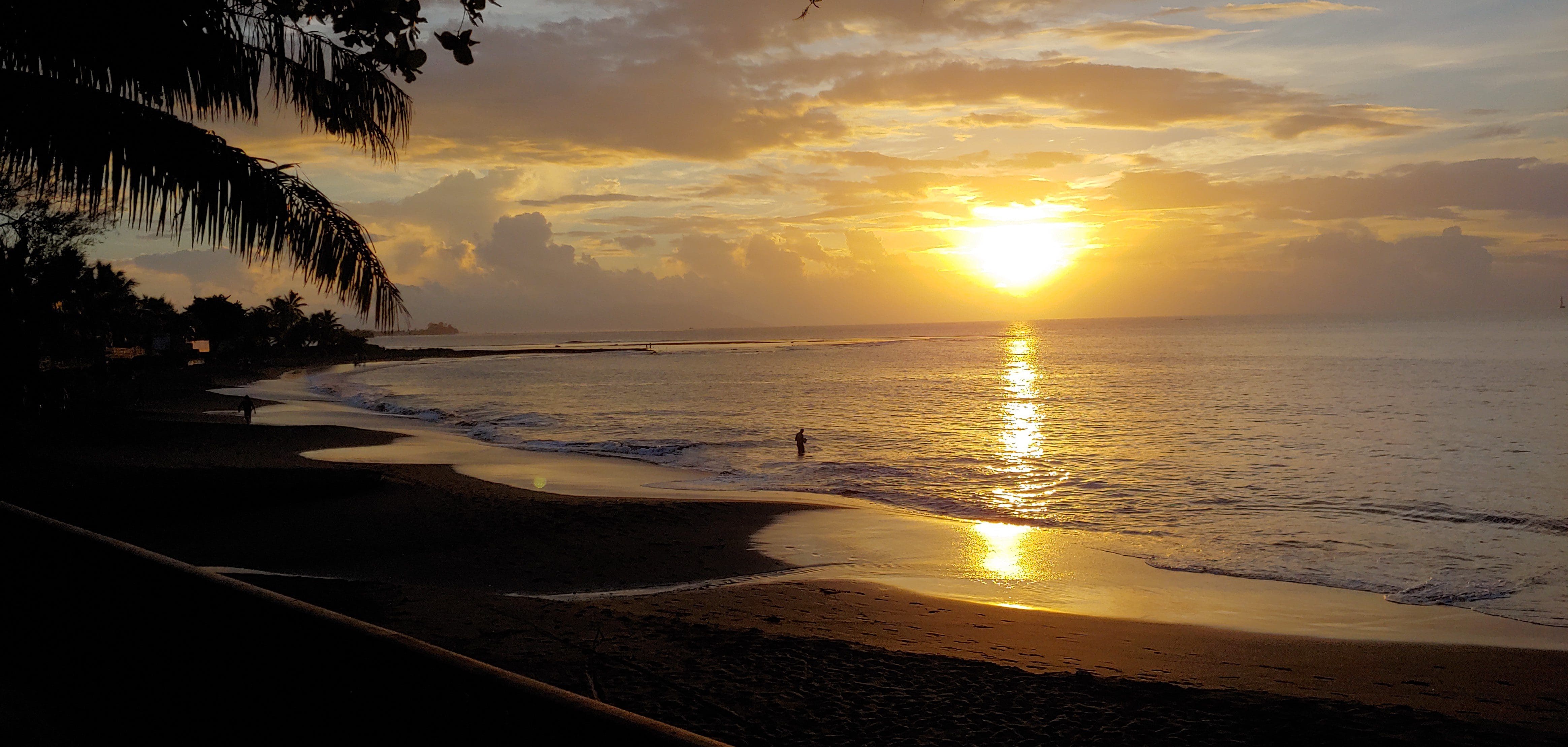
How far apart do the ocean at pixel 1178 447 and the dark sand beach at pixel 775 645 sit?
460 centimetres

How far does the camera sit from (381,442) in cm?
2806

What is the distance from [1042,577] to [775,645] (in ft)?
19.3

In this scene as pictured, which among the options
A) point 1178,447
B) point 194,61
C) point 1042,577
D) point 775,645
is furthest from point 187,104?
point 1178,447

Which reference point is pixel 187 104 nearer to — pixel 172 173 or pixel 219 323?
pixel 172 173

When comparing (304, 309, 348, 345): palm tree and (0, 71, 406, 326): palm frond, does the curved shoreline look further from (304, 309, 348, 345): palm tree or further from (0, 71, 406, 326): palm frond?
Answer: (304, 309, 348, 345): palm tree

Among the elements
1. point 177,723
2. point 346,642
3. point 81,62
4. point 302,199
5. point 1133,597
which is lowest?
point 1133,597

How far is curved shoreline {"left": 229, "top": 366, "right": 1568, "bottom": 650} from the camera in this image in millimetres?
10227

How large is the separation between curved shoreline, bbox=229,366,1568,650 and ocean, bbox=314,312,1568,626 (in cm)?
69

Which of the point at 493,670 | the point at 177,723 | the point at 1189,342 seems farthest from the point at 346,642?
the point at 1189,342

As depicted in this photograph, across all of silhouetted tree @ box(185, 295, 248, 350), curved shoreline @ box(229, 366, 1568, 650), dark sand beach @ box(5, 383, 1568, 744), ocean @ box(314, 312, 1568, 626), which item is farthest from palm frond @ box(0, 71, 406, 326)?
silhouetted tree @ box(185, 295, 248, 350)

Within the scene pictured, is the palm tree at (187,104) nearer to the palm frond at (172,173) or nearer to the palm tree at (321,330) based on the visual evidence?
the palm frond at (172,173)

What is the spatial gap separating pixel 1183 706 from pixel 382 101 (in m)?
8.19

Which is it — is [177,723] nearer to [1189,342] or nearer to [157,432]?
[157,432]

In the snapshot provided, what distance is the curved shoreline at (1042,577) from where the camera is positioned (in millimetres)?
10227
